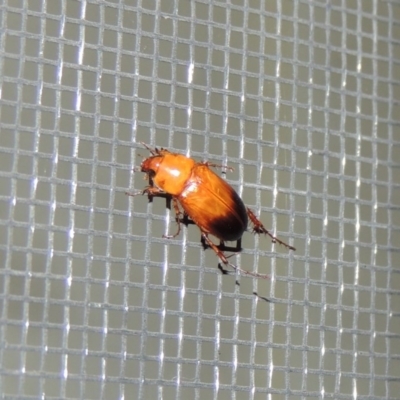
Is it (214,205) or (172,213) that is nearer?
(214,205)

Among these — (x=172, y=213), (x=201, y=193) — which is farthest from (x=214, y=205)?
(x=172, y=213)

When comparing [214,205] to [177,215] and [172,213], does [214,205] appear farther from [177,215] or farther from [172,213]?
[172,213]

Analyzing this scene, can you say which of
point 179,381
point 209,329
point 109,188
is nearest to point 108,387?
point 209,329

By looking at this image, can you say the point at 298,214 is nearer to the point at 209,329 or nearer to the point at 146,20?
the point at 209,329
